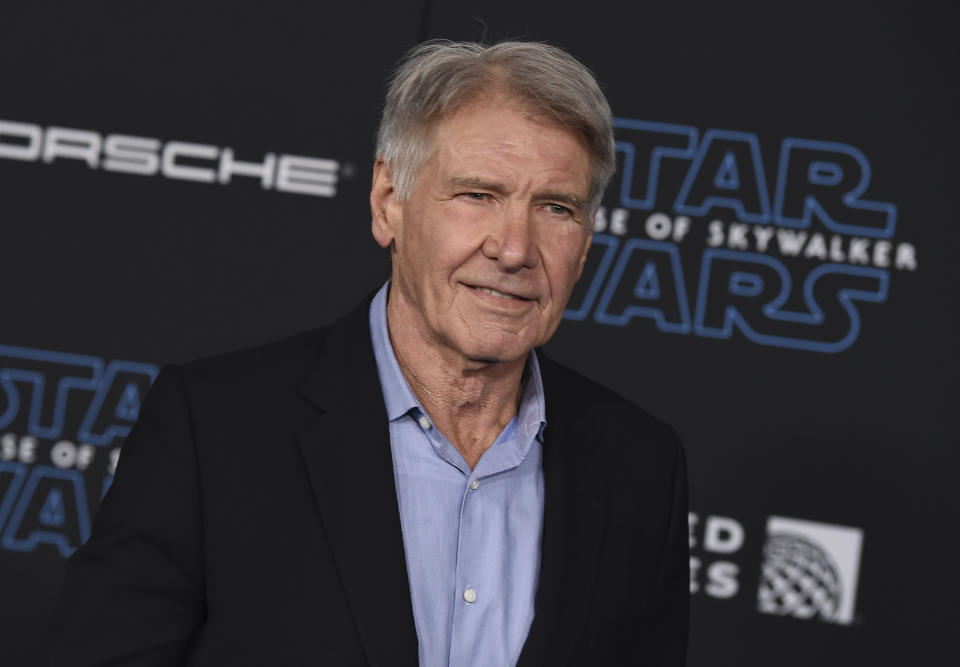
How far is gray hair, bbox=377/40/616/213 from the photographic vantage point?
173 cm

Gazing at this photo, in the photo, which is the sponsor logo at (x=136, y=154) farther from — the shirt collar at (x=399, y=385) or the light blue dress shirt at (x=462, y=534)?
the light blue dress shirt at (x=462, y=534)

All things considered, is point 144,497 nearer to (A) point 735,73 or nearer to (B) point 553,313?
(B) point 553,313

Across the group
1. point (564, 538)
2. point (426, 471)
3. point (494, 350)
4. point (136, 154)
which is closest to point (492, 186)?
point (494, 350)

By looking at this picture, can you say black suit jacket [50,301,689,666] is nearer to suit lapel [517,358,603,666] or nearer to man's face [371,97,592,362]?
suit lapel [517,358,603,666]

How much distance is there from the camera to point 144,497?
1.58m

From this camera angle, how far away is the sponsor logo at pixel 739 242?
10.9 feet

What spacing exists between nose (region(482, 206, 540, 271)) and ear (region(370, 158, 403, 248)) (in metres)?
0.20

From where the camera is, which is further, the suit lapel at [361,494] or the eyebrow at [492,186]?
the eyebrow at [492,186]

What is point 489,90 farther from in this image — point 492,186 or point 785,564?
point 785,564

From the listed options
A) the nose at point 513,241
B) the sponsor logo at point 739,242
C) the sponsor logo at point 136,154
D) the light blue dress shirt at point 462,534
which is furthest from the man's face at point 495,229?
the sponsor logo at point 136,154

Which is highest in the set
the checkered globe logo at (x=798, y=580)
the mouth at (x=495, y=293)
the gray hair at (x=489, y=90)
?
the gray hair at (x=489, y=90)

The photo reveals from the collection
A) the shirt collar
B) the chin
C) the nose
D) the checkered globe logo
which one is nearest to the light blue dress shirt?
the shirt collar

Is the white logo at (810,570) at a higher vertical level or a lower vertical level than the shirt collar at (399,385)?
lower

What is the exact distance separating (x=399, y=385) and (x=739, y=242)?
178cm
